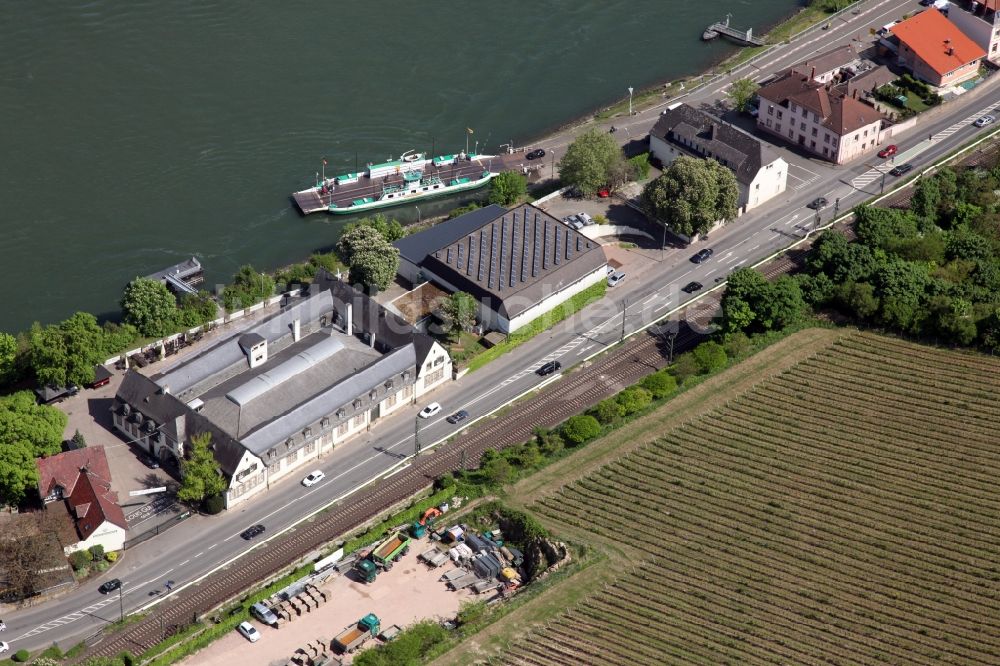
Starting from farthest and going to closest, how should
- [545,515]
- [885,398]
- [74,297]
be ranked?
[74,297] < [885,398] < [545,515]

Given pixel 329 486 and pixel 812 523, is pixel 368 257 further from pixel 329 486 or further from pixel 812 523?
pixel 812 523

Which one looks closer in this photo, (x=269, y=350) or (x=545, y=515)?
(x=545, y=515)

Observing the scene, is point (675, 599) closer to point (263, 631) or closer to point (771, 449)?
point (771, 449)

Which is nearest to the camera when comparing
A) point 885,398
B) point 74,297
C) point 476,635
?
point 476,635

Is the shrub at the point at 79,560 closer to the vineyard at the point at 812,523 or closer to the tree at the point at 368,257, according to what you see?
the vineyard at the point at 812,523

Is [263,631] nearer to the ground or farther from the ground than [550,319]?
nearer to the ground

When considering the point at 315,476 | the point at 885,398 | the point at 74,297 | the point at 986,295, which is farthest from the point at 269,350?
the point at 986,295

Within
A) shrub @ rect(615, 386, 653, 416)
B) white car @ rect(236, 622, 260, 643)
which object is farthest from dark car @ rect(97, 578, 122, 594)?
shrub @ rect(615, 386, 653, 416)
